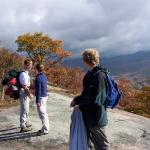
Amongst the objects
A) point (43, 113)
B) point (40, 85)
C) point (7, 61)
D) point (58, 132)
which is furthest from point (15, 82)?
point (7, 61)

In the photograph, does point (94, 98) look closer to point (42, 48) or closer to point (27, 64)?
point (27, 64)

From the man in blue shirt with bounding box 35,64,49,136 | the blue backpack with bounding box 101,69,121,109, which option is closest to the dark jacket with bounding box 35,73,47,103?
the man in blue shirt with bounding box 35,64,49,136

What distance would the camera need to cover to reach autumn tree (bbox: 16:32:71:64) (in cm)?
7769

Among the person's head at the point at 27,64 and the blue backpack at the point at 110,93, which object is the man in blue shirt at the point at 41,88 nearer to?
the person's head at the point at 27,64

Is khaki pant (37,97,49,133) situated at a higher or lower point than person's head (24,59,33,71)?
lower

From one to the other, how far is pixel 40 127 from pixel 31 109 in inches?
105

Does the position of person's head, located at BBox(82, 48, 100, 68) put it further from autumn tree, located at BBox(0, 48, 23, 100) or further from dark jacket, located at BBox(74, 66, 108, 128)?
autumn tree, located at BBox(0, 48, 23, 100)

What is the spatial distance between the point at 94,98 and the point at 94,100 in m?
0.04

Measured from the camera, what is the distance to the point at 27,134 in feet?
39.8

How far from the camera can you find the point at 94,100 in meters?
7.84

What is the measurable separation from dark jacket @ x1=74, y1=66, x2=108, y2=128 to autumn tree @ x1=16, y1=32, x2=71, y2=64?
68.3 metres

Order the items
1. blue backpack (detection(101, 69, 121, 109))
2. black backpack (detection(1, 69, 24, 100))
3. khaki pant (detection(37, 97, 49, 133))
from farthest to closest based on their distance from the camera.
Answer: black backpack (detection(1, 69, 24, 100)) → khaki pant (detection(37, 97, 49, 133)) → blue backpack (detection(101, 69, 121, 109))

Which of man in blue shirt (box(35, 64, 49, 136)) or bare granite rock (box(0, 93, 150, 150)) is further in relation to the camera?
man in blue shirt (box(35, 64, 49, 136))

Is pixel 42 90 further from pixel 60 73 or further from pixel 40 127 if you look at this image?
pixel 60 73
